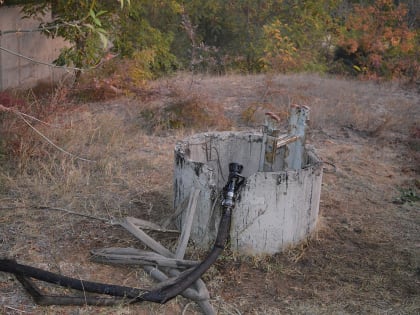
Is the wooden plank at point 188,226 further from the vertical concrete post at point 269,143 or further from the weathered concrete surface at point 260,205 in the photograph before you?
the vertical concrete post at point 269,143

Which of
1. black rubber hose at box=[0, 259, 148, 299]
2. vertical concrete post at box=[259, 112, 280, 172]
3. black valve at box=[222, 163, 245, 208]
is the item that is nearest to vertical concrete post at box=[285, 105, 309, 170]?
vertical concrete post at box=[259, 112, 280, 172]

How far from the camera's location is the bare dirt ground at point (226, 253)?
3523mm

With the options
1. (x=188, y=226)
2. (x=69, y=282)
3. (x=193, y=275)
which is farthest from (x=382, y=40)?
(x=69, y=282)

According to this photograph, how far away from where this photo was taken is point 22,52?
26.4ft

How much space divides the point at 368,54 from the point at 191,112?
22.1 ft

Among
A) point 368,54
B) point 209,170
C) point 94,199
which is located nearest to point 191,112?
point 94,199

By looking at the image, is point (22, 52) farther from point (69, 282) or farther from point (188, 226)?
point (69, 282)

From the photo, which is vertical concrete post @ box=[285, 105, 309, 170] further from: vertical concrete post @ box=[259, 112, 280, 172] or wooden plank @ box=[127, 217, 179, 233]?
wooden plank @ box=[127, 217, 179, 233]

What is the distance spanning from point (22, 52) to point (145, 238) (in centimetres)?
514

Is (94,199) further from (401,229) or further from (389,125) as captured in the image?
(389,125)

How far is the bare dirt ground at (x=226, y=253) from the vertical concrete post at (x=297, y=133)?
50 centimetres

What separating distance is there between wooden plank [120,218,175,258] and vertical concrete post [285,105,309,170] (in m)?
1.46

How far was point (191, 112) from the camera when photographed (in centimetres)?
671

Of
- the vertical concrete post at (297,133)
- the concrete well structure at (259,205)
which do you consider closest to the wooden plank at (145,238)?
the concrete well structure at (259,205)
